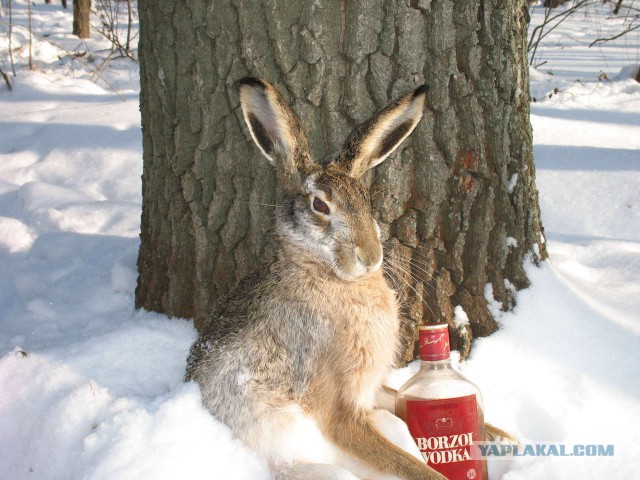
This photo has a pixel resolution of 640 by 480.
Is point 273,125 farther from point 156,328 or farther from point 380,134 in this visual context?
point 156,328

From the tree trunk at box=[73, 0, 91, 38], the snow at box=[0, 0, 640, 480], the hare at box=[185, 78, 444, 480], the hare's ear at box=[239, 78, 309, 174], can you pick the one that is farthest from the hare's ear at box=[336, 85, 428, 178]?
the tree trunk at box=[73, 0, 91, 38]

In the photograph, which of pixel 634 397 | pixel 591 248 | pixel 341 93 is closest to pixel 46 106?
pixel 341 93

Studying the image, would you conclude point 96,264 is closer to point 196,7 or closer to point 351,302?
point 196,7

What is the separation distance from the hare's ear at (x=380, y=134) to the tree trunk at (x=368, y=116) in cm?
27

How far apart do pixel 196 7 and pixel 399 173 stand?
3.16 ft

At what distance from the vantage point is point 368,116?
7.89 feet

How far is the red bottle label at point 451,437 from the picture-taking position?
6.85ft

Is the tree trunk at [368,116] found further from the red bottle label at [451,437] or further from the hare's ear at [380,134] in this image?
the red bottle label at [451,437]

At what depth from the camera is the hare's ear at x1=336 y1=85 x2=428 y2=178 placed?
209cm

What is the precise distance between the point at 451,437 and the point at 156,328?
1267 mm

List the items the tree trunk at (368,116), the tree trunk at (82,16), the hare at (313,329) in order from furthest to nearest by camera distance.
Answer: the tree trunk at (82,16) < the tree trunk at (368,116) < the hare at (313,329)

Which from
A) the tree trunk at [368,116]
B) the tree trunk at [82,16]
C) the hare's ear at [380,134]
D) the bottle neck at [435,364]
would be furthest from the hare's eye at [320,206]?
the tree trunk at [82,16]

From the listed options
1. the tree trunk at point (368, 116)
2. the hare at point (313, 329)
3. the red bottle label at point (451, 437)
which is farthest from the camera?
the tree trunk at point (368, 116)

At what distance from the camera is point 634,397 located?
89.4 inches
